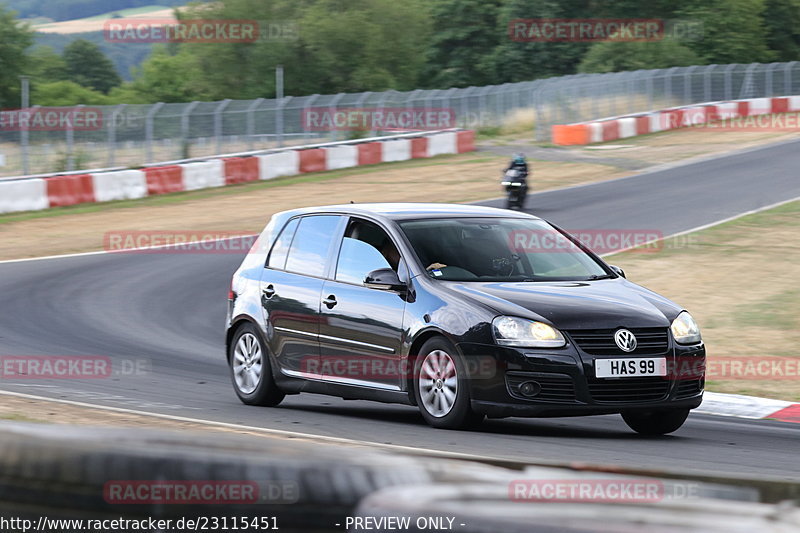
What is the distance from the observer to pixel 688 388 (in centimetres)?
838

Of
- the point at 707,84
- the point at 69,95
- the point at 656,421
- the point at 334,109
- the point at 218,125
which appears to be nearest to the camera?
the point at 656,421

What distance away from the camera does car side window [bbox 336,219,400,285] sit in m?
9.01

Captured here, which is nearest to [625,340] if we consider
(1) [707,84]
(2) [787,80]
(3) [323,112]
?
(3) [323,112]

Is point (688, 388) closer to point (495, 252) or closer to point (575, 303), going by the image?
point (575, 303)

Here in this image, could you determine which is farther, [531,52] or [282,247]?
[531,52]

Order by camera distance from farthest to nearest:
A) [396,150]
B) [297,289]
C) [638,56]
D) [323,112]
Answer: [638,56] → [396,150] → [323,112] → [297,289]

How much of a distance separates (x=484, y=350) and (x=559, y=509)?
530 centimetres

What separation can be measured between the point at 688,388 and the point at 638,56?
59.1m

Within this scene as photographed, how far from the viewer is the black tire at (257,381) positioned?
9.85 meters

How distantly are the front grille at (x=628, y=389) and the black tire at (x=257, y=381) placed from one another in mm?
2902

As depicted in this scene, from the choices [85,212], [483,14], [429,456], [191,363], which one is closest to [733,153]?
[85,212]

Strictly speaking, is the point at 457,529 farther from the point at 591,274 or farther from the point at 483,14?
the point at 483,14

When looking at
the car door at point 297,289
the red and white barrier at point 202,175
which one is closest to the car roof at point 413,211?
the car door at point 297,289

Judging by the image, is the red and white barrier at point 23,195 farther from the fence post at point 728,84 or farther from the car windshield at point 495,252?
the fence post at point 728,84
